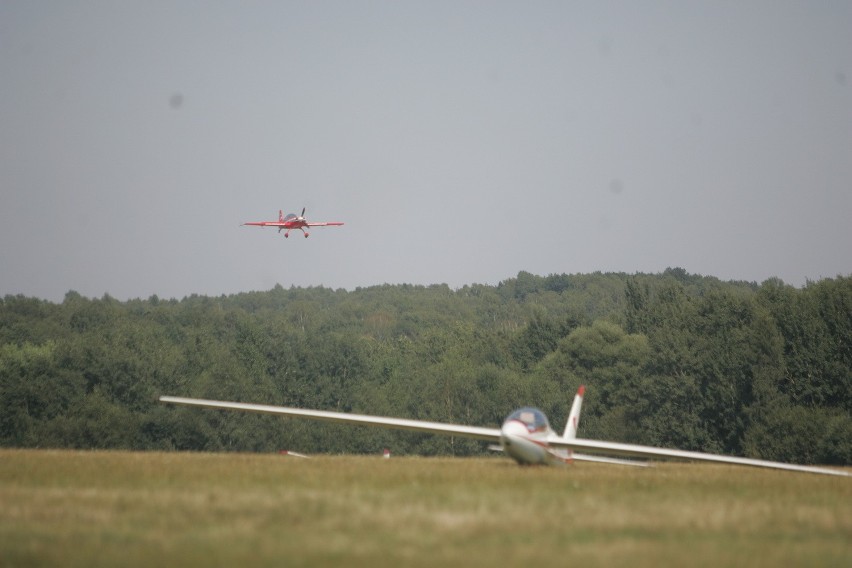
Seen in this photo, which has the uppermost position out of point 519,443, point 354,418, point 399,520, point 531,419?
point 531,419

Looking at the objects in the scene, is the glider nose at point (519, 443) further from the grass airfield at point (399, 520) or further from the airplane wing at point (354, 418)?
the grass airfield at point (399, 520)

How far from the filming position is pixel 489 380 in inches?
3750

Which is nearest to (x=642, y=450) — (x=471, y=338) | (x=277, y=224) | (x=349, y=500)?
(x=349, y=500)

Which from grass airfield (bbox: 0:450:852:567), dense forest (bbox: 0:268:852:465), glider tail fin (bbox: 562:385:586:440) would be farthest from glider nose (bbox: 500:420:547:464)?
dense forest (bbox: 0:268:852:465)

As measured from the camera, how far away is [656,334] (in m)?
80.8

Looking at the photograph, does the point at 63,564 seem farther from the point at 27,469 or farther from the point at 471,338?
the point at 471,338

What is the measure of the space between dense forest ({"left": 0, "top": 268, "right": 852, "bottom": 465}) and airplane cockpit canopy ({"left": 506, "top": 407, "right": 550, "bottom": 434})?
38.9m

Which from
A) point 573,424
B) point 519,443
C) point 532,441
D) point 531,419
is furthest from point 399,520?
point 573,424

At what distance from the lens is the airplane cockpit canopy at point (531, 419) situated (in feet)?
80.1

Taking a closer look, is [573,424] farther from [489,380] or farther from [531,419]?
[489,380]

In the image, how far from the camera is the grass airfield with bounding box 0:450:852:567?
11.7 metres

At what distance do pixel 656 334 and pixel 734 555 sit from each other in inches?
2756

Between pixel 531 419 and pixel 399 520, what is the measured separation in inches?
435

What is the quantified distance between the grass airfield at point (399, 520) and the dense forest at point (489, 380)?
44.7 m
